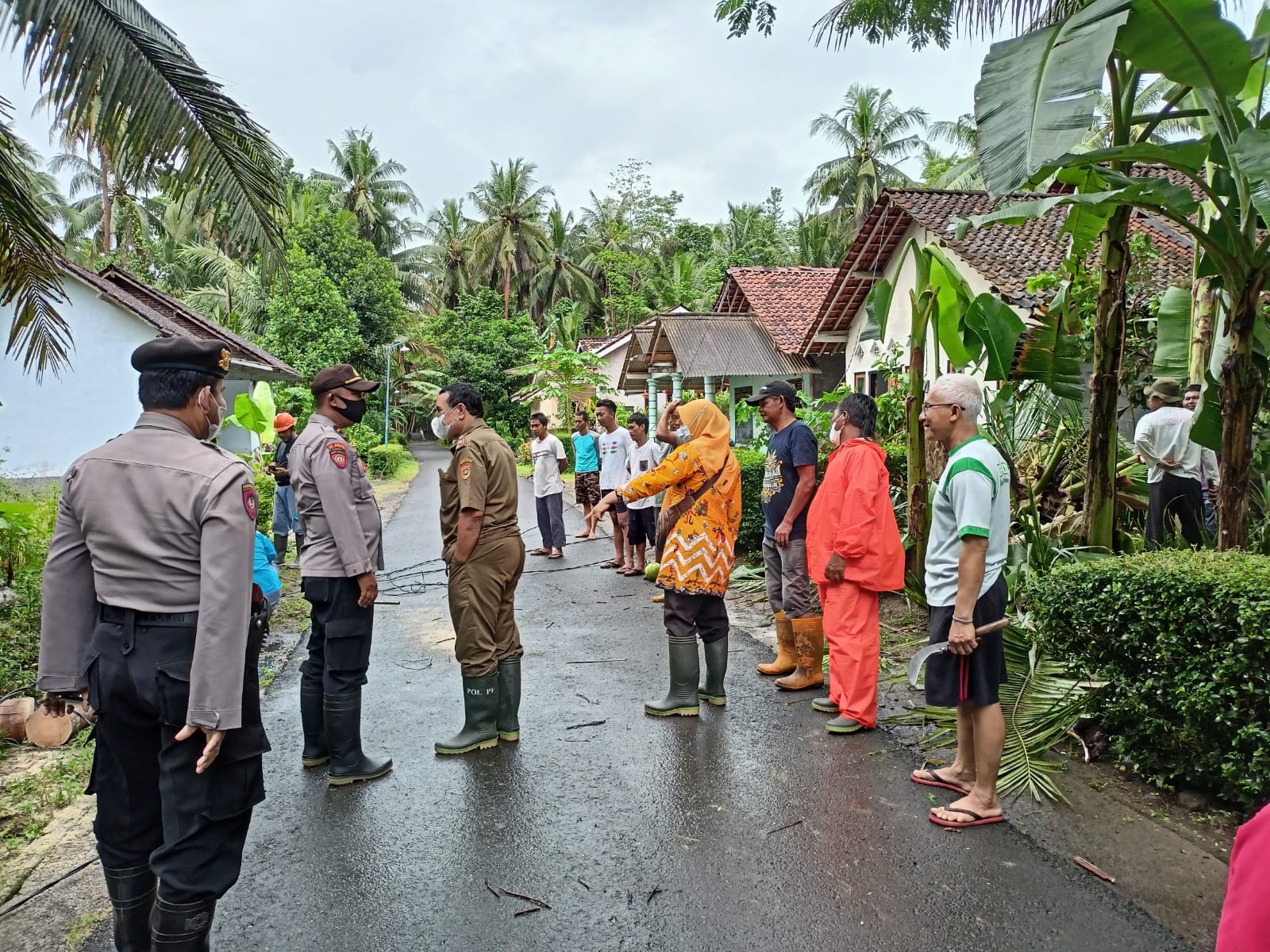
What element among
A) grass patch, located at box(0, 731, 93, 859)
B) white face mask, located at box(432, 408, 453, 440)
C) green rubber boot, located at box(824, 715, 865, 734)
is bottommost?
grass patch, located at box(0, 731, 93, 859)

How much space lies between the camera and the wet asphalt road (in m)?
3.01

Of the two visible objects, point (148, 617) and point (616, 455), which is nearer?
point (148, 617)

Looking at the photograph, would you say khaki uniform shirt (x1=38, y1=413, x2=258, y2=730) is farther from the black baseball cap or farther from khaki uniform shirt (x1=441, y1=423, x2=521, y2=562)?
the black baseball cap

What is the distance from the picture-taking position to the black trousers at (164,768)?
2.51 metres

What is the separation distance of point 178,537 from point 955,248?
12.5 metres

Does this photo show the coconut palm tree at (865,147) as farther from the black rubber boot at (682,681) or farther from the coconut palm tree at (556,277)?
the black rubber boot at (682,681)

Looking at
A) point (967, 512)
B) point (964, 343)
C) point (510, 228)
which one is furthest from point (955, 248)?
point (510, 228)

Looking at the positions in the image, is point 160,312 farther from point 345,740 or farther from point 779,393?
point 345,740

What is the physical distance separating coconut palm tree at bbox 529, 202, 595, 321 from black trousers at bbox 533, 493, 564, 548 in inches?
1572

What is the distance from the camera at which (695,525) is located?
512 cm

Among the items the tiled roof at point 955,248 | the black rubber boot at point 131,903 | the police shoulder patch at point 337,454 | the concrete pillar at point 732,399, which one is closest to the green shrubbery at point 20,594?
the police shoulder patch at point 337,454

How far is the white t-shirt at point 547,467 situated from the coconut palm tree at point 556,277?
3946cm

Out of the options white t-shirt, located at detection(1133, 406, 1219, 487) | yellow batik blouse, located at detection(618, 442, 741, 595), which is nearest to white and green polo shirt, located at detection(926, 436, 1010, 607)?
yellow batik blouse, located at detection(618, 442, 741, 595)

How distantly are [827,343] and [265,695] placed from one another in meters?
15.1
